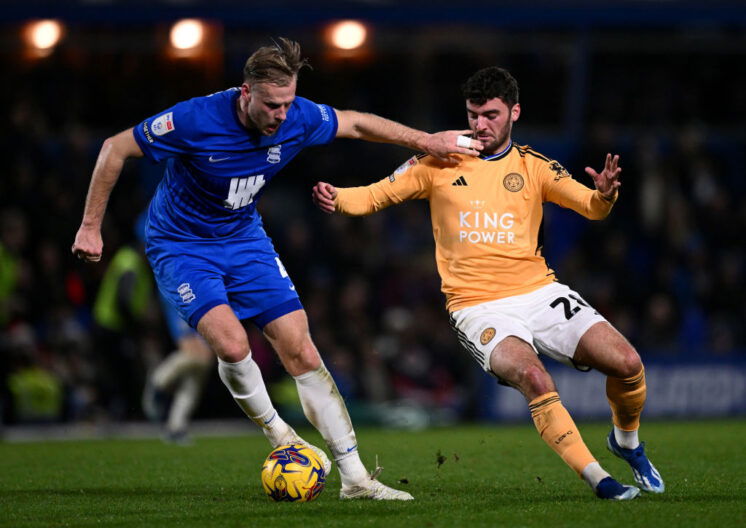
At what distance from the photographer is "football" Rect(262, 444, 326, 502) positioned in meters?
6.49

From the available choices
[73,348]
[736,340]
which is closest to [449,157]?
[73,348]

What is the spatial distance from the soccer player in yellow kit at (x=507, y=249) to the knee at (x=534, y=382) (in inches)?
3.5

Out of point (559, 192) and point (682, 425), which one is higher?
point (559, 192)

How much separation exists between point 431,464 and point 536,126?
10.1 metres

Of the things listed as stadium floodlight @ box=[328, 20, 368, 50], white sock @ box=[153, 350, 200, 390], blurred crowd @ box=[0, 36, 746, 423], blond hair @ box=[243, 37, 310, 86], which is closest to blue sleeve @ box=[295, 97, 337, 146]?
blond hair @ box=[243, 37, 310, 86]

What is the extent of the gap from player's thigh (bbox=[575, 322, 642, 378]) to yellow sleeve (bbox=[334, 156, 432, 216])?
1.38m

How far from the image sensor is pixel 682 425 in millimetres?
13336

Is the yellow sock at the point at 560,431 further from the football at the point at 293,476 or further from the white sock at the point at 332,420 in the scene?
the football at the point at 293,476

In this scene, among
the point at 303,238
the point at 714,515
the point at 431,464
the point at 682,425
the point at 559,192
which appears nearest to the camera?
the point at 714,515

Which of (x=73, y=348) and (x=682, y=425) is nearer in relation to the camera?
(x=682, y=425)

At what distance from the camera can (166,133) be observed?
6.62 m

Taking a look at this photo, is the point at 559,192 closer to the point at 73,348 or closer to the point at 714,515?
the point at 714,515

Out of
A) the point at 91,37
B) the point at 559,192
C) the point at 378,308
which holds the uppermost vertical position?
the point at 91,37

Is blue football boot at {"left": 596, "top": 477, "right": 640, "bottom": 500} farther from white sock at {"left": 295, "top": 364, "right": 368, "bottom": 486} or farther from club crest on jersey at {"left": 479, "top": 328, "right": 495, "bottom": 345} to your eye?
white sock at {"left": 295, "top": 364, "right": 368, "bottom": 486}
